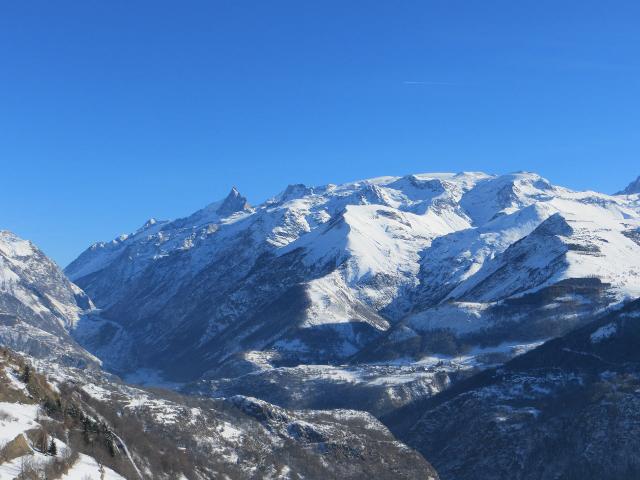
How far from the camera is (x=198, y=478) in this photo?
625 feet

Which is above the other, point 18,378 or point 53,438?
point 18,378

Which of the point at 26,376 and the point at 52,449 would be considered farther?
the point at 26,376

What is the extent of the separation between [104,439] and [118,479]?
25166 millimetres

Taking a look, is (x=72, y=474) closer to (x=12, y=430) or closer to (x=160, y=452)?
(x=12, y=430)

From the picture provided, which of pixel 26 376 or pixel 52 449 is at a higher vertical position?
pixel 26 376

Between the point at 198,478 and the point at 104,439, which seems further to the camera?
the point at 198,478

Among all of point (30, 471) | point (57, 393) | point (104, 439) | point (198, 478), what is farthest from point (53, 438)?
point (198, 478)

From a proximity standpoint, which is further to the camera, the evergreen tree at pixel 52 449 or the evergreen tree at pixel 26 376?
the evergreen tree at pixel 26 376

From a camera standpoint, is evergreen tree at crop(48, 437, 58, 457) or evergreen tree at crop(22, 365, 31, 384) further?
evergreen tree at crop(22, 365, 31, 384)

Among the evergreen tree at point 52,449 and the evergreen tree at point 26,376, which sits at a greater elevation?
the evergreen tree at point 26,376

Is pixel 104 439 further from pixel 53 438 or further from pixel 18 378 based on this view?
pixel 53 438

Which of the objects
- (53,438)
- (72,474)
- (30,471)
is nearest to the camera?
(30,471)

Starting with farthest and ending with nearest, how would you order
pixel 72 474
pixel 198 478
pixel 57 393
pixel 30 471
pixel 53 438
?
1. pixel 198 478
2. pixel 57 393
3. pixel 53 438
4. pixel 72 474
5. pixel 30 471

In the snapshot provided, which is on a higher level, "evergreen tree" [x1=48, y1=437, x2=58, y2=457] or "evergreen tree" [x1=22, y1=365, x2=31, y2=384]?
"evergreen tree" [x1=22, y1=365, x2=31, y2=384]
